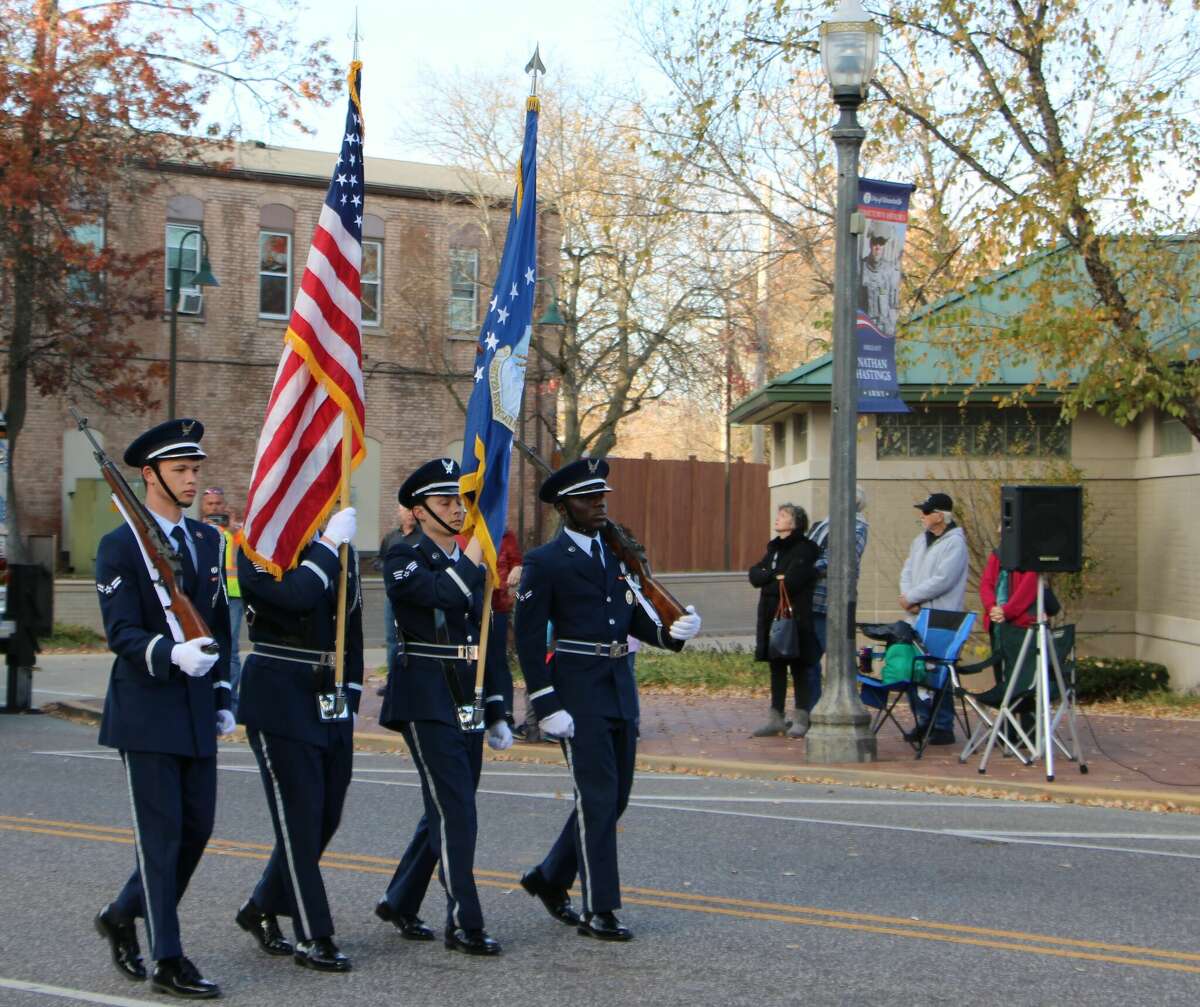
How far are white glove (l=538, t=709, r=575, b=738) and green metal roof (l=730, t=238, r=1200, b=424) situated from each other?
10.1 m

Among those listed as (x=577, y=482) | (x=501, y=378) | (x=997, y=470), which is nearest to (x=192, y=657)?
(x=577, y=482)

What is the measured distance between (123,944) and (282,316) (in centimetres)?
2986

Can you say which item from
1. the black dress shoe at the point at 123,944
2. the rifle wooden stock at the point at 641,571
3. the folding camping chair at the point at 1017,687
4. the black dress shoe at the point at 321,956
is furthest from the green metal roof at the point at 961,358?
the black dress shoe at the point at 123,944

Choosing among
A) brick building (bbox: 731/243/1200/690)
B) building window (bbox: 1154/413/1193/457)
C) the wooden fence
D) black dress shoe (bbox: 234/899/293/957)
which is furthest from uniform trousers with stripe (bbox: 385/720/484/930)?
the wooden fence

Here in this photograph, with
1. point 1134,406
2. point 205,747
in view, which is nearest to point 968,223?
point 1134,406

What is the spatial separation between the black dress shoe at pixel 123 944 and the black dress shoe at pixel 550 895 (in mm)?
1710

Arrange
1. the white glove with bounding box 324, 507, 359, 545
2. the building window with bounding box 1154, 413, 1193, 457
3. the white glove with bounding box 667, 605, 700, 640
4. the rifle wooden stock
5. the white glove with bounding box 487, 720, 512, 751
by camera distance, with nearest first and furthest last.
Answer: the white glove with bounding box 324, 507, 359, 545, the white glove with bounding box 487, 720, 512, 751, the white glove with bounding box 667, 605, 700, 640, the rifle wooden stock, the building window with bounding box 1154, 413, 1193, 457

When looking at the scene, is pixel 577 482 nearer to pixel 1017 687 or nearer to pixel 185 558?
pixel 185 558

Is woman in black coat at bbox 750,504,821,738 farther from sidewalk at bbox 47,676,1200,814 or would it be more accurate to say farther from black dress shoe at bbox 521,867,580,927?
black dress shoe at bbox 521,867,580,927

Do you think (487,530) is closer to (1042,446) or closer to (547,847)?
(547,847)

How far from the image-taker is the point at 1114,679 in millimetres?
17406

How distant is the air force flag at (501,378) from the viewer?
714 cm

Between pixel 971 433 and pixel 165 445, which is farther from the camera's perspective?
pixel 971 433

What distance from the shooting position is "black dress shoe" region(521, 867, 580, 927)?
23.2ft
